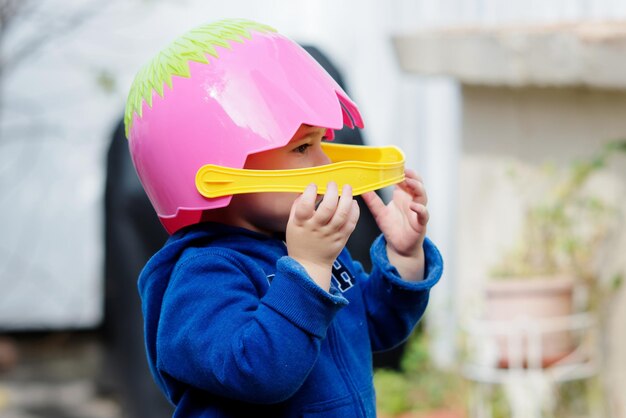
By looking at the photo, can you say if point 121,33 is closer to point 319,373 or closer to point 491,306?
point 491,306

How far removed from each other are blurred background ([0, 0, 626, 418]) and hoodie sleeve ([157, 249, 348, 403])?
2567mm

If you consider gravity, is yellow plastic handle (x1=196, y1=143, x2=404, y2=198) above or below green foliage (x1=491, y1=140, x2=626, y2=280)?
above

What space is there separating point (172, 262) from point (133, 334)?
2.83 m

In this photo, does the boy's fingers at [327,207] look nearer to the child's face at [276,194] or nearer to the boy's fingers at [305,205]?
the boy's fingers at [305,205]

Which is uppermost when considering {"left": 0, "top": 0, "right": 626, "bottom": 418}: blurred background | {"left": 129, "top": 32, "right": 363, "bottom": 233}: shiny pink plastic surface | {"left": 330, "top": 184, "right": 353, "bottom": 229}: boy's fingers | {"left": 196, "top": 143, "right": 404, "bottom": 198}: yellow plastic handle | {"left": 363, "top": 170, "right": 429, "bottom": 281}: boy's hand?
{"left": 129, "top": 32, "right": 363, "bottom": 233}: shiny pink plastic surface

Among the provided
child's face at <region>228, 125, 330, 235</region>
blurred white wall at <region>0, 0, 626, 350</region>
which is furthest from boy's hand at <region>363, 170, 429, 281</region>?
blurred white wall at <region>0, 0, 626, 350</region>

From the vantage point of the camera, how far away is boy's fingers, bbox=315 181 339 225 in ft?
6.56

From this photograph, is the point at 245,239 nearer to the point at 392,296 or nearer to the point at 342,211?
the point at 342,211

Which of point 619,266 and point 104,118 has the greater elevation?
point 619,266

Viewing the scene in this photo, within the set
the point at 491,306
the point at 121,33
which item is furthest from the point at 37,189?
the point at 491,306

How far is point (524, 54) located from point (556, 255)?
2.74 ft

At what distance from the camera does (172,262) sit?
218 cm

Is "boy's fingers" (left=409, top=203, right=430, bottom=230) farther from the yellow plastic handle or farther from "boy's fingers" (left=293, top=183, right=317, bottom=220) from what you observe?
"boy's fingers" (left=293, top=183, right=317, bottom=220)

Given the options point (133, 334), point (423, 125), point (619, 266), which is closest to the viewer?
point (619, 266)
